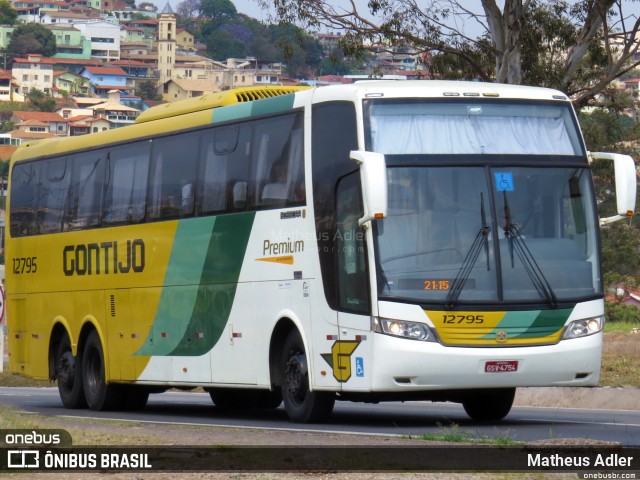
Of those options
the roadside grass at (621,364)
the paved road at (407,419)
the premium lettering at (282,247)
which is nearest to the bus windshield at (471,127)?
the premium lettering at (282,247)

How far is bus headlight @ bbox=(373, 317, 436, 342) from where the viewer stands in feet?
45.8

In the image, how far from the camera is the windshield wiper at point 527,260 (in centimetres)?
1431

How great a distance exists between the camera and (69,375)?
21234 millimetres

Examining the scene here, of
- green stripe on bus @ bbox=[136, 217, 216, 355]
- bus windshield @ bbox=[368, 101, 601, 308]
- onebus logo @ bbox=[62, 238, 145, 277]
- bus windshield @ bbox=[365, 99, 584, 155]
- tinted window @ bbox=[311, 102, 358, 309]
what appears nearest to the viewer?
bus windshield @ bbox=[368, 101, 601, 308]

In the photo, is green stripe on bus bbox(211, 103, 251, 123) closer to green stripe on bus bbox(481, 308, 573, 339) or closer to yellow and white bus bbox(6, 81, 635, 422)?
yellow and white bus bbox(6, 81, 635, 422)

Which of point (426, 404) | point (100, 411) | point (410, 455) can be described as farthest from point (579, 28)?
point (410, 455)

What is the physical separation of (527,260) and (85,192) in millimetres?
8377

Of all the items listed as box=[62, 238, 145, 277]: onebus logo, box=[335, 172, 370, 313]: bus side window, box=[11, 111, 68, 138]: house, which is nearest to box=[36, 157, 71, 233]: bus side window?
box=[62, 238, 145, 277]: onebus logo

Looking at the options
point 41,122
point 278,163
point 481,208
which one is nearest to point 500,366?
point 481,208

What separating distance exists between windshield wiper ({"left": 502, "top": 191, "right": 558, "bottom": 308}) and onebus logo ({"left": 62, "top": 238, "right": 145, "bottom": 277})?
20.5 feet

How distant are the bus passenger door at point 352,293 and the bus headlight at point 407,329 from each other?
0.20 metres

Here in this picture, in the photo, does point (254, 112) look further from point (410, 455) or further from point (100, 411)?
point (410, 455)

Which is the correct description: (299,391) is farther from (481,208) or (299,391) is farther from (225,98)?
(225,98)

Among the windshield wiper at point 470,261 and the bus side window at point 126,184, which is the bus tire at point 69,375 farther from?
the windshield wiper at point 470,261
